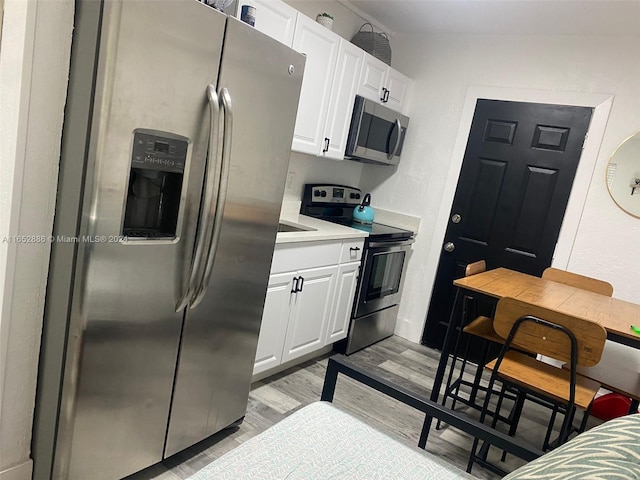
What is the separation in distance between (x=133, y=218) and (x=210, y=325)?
1.83ft

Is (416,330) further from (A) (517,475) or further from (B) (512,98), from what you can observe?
(A) (517,475)

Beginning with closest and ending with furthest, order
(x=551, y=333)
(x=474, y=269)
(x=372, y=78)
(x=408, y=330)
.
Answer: (x=551, y=333)
(x=474, y=269)
(x=372, y=78)
(x=408, y=330)

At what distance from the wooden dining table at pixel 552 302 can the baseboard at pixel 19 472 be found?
1.63 m

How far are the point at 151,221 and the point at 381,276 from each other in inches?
85.4

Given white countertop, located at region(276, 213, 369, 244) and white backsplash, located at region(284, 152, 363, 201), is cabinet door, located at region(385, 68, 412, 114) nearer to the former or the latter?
white backsplash, located at region(284, 152, 363, 201)

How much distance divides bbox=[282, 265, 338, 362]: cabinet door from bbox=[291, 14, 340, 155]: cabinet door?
78 cm

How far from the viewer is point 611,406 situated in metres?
2.85

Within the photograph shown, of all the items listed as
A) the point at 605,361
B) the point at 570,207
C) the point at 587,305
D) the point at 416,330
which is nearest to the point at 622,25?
the point at 570,207

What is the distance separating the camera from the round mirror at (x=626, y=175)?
9.63ft

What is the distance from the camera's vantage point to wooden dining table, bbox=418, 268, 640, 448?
2.00 metres

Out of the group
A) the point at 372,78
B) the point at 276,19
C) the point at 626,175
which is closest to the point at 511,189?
the point at 626,175

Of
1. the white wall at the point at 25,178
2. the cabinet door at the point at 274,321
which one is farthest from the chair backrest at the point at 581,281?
the white wall at the point at 25,178

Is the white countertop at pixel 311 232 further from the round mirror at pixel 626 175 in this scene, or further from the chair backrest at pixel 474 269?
the round mirror at pixel 626 175

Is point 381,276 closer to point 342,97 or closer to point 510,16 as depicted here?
point 342,97
